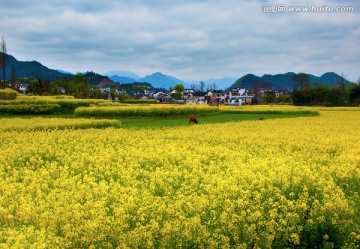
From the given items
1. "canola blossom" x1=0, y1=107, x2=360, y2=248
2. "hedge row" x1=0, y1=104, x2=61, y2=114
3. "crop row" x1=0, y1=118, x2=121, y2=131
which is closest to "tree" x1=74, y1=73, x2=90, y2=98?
"hedge row" x1=0, y1=104, x2=61, y2=114

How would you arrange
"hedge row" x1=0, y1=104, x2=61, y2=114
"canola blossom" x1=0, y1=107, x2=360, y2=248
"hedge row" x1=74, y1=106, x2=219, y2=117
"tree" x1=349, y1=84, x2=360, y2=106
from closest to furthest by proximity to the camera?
"canola blossom" x1=0, y1=107, x2=360, y2=248
"hedge row" x1=74, y1=106, x2=219, y2=117
"hedge row" x1=0, y1=104, x2=61, y2=114
"tree" x1=349, y1=84, x2=360, y2=106

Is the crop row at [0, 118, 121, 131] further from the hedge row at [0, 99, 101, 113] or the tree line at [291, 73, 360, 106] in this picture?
the tree line at [291, 73, 360, 106]

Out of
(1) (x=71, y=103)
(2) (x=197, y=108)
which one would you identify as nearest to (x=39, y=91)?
(1) (x=71, y=103)

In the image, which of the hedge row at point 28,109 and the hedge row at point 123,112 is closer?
the hedge row at point 123,112

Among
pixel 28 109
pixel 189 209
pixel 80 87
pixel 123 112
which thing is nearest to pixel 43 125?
pixel 123 112

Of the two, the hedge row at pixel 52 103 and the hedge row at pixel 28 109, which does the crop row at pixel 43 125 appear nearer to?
the hedge row at pixel 28 109

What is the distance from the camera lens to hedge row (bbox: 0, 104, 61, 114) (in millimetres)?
34281

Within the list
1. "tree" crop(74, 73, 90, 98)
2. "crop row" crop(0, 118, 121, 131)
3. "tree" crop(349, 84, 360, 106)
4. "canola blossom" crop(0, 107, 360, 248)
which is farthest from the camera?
"tree" crop(74, 73, 90, 98)

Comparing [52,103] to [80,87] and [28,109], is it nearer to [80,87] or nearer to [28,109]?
[28,109]

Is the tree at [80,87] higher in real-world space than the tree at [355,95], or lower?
higher

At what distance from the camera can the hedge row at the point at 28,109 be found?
112 feet

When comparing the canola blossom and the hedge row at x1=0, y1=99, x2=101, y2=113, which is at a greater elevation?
the hedge row at x1=0, y1=99, x2=101, y2=113

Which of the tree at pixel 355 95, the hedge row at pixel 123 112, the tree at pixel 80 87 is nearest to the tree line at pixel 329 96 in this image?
the tree at pixel 355 95

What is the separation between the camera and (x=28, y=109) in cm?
3538
